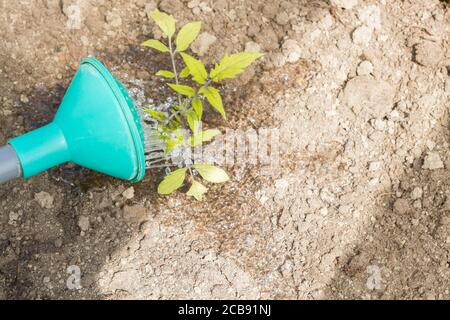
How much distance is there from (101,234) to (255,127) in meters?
0.57

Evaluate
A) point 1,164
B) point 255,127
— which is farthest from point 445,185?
point 1,164

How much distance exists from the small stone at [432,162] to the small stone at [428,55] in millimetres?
310

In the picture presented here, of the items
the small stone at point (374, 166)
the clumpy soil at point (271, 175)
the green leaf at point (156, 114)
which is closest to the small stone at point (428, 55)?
the clumpy soil at point (271, 175)

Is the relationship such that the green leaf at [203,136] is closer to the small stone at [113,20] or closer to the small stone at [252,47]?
the small stone at [252,47]

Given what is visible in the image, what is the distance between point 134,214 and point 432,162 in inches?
35.9

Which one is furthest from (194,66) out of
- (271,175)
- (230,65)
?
(271,175)

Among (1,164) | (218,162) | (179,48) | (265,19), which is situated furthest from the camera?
(265,19)

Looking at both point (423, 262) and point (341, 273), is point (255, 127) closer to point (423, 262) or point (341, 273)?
point (341, 273)

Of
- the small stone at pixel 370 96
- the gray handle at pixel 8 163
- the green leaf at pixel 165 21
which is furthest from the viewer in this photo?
the small stone at pixel 370 96

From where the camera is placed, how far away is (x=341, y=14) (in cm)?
212

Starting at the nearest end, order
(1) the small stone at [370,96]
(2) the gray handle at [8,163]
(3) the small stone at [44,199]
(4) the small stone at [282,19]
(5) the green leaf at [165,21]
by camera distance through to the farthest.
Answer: (2) the gray handle at [8,163] → (5) the green leaf at [165,21] → (3) the small stone at [44,199] → (1) the small stone at [370,96] → (4) the small stone at [282,19]

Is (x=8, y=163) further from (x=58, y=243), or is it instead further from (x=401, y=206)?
(x=401, y=206)

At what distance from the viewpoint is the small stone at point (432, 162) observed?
194 centimetres

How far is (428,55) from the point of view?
6.73ft
